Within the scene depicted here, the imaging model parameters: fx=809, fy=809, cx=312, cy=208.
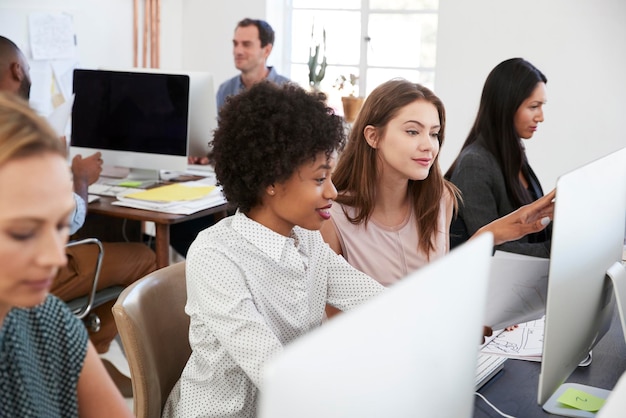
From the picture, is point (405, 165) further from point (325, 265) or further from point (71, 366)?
point (71, 366)

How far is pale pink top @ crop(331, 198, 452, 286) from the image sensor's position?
190cm

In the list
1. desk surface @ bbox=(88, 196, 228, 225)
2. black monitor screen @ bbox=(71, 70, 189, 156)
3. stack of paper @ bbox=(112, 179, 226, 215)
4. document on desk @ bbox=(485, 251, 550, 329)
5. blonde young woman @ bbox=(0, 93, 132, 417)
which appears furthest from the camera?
black monitor screen @ bbox=(71, 70, 189, 156)

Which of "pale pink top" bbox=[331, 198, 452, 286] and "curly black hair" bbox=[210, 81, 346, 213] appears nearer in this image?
"curly black hair" bbox=[210, 81, 346, 213]

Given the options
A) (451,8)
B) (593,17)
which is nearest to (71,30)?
(451,8)

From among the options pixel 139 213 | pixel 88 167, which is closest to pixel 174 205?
pixel 139 213

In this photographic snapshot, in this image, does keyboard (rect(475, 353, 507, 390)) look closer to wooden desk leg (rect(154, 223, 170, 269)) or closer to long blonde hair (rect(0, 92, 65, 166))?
long blonde hair (rect(0, 92, 65, 166))

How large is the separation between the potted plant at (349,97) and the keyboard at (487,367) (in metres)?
3.16

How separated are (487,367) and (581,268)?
364mm

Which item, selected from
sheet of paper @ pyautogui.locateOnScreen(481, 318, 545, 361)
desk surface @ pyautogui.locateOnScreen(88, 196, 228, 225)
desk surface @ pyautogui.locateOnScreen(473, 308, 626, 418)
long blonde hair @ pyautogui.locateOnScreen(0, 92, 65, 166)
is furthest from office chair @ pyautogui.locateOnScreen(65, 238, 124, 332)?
long blonde hair @ pyautogui.locateOnScreen(0, 92, 65, 166)

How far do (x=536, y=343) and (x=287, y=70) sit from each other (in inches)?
150

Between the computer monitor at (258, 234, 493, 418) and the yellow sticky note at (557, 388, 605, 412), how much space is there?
0.53 metres

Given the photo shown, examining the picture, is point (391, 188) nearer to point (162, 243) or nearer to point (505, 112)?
point (505, 112)

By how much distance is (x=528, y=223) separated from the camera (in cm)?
165

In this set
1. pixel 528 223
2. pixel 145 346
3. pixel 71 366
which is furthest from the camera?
pixel 528 223
